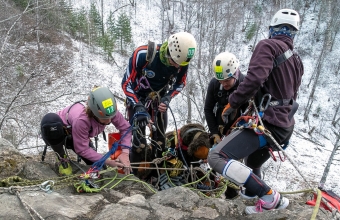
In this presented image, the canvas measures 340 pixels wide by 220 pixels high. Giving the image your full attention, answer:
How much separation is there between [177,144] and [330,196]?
211cm

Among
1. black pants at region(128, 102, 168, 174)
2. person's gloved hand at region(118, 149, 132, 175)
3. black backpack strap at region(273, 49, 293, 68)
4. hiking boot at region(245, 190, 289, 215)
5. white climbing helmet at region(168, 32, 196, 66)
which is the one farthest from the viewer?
black pants at region(128, 102, 168, 174)

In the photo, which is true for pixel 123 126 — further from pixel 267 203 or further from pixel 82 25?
pixel 82 25

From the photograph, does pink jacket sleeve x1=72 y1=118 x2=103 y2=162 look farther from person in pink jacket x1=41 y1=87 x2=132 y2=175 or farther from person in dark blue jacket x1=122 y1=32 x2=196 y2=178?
person in dark blue jacket x1=122 y1=32 x2=196 y2=178

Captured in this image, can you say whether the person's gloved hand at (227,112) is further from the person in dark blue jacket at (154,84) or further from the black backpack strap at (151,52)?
the black backpack strap at (151,52)

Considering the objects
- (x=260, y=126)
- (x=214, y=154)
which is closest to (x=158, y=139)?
(x=214, y=154)

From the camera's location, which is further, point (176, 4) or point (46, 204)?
point (176, 4)

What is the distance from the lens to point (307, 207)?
7.40 ft

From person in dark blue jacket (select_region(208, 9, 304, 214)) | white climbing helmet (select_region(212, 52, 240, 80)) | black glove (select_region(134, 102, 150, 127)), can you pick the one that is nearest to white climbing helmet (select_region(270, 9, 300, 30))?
person in dark blue jacket (select_region(208, 9, 304, 214))

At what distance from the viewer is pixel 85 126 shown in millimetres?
2756

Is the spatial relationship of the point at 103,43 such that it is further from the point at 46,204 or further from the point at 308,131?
the point at 46,204

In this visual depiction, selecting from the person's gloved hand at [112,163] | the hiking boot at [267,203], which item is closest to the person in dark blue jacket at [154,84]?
the person's gloved hand at [112,163]

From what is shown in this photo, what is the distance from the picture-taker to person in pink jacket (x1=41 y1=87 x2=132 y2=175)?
267 centimetres

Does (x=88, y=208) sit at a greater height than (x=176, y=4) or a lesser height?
lesser

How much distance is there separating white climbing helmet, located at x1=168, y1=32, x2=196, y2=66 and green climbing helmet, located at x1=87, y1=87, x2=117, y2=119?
0.93 metres
